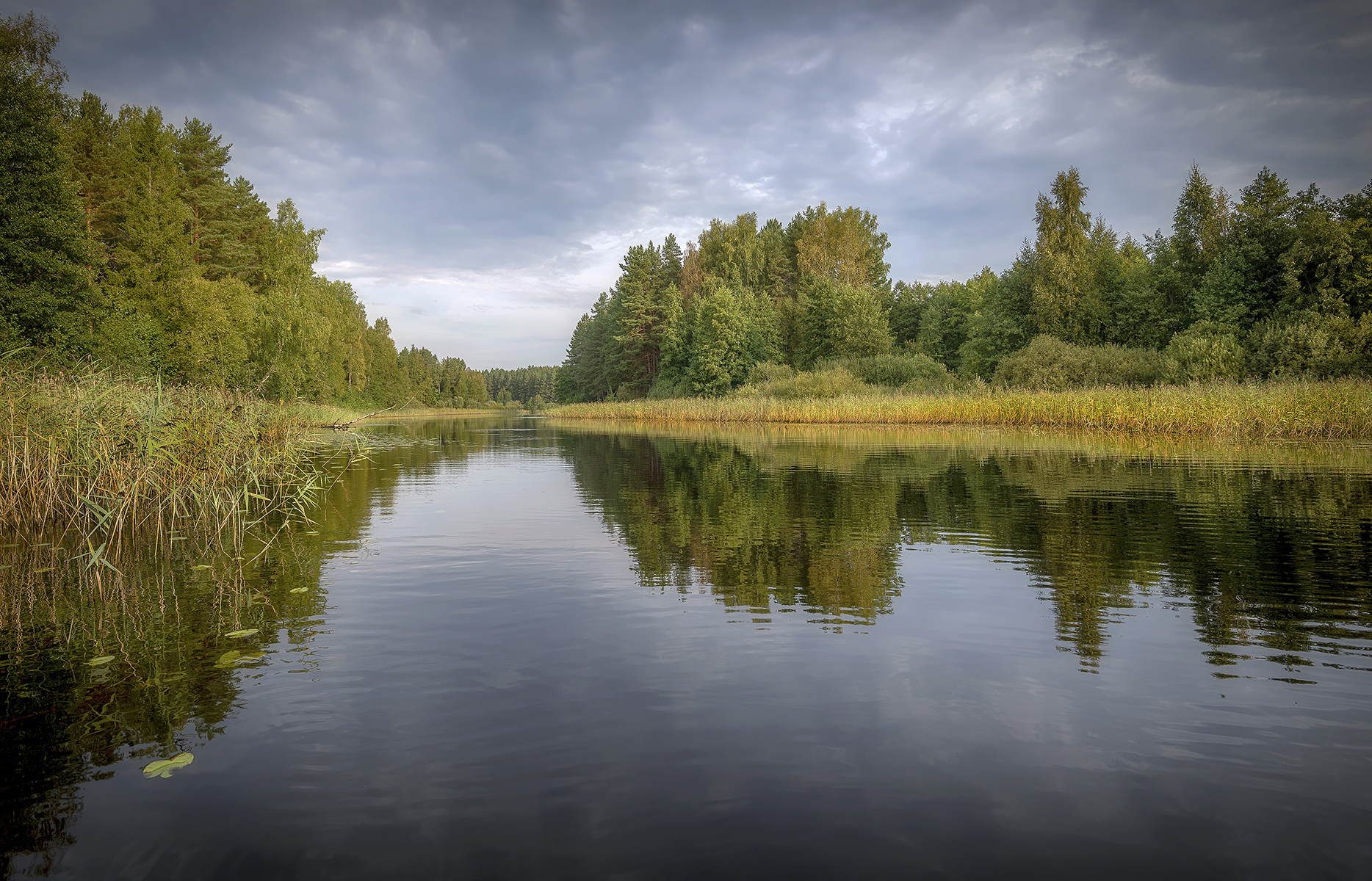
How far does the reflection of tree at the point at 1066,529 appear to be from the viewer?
6969mm

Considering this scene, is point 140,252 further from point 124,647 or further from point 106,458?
point 124,647

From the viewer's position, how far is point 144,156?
1460 inches

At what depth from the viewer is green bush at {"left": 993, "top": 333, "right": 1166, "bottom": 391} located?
135ft

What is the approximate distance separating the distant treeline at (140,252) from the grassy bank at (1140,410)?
30.5 m

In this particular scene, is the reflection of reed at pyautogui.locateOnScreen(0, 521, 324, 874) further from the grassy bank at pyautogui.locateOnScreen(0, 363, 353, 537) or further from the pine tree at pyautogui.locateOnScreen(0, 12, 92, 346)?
the pine tree at pyautogui.locateOnScreen(0, 12, 92, 346)

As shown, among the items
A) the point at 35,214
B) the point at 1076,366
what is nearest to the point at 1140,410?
the point at 1076,366

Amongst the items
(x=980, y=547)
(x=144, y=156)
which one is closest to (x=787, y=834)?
(x=980, y=547)

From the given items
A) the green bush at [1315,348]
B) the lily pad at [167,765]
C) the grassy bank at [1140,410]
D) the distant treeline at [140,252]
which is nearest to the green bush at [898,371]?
the grassy bank at [1140,410]

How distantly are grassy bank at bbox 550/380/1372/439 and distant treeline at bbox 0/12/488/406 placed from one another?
30469 millimetres

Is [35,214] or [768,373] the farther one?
[768,373]

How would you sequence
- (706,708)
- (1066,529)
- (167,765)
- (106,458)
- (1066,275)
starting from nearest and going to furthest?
(167,765) → (706,708) → (106,458) → (1066,529) → (1066,275)

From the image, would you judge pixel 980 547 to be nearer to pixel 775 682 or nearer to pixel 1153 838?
pixel 775 682

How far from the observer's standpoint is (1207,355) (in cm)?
3688

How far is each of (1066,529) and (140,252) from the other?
4439cm
